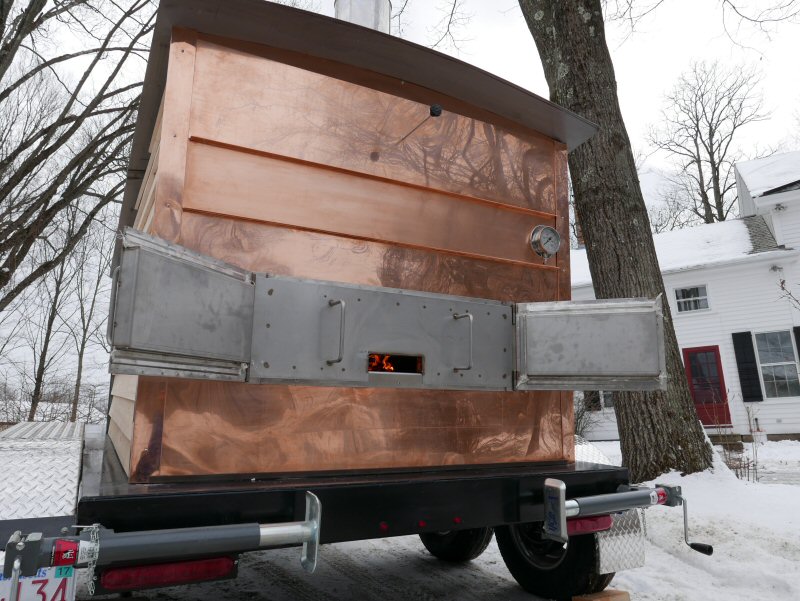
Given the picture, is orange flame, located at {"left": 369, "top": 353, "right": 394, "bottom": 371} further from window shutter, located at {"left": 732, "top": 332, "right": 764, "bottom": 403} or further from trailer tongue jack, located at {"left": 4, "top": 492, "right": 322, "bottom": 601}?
window shutter, located at {"left": 732, "top": 332, "right": 764, "bottom": 403}

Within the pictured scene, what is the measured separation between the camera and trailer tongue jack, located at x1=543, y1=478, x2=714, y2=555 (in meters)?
2.46

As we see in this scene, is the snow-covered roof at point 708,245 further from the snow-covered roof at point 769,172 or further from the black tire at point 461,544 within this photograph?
the black tire at point 461,544

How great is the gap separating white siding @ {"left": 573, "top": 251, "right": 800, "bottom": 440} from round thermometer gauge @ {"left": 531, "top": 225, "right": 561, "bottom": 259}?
1210 cm

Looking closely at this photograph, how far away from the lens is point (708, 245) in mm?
17844

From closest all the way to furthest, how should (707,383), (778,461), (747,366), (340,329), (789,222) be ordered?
(340,329) → (778,461) → (747,366) → (789,222) → (707,383)

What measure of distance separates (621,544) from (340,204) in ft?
7.11

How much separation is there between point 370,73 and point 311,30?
37 centimetres

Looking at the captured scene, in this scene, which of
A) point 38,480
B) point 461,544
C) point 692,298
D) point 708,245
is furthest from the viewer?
point 708,245

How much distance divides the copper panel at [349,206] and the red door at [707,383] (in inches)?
571

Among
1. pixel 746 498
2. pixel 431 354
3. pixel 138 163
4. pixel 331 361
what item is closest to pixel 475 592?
pixel 431 354

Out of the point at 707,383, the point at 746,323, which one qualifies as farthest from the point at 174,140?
the point at 746,323

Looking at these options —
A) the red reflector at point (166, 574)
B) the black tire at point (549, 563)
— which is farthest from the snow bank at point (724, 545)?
the red reflector at point (166, 574)

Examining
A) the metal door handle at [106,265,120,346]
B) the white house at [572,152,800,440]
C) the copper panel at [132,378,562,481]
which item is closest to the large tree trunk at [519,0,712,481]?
the copper panel at [132,378,562,481]

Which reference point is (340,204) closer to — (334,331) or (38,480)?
(334,331)
